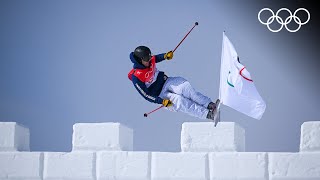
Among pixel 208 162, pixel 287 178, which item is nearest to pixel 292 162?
pixel 287 178

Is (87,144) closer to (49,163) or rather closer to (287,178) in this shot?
(49,163)

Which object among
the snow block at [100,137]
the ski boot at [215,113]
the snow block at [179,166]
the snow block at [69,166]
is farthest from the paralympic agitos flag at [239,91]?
the snow block at [69,166]

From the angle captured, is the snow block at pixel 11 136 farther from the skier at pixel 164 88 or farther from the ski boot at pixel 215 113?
the ski boot at pixel 215 113

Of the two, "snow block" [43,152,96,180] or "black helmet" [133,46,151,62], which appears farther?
"black helmet" [133,46,151,62]

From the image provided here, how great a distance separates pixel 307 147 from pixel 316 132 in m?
0.17

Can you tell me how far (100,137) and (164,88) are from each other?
5.22 ft

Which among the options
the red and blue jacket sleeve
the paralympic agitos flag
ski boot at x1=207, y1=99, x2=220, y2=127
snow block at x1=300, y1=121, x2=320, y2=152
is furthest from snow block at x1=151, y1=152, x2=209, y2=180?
the red and blue jacket sleeve

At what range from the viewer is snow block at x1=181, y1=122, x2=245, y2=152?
657cm

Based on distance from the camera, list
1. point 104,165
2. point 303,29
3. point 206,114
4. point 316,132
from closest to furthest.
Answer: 1. point 316,132
2. point 104,165
3. point 206,114
4. point 303,29

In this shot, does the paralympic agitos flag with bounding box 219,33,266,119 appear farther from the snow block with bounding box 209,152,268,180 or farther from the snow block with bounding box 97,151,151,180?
the snow block with bounding box 97,151,151,180

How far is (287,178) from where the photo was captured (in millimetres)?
6379

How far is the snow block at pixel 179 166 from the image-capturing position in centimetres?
661

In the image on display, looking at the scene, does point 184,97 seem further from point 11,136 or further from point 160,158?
point 11,136

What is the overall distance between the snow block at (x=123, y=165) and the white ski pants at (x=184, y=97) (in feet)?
4.40
